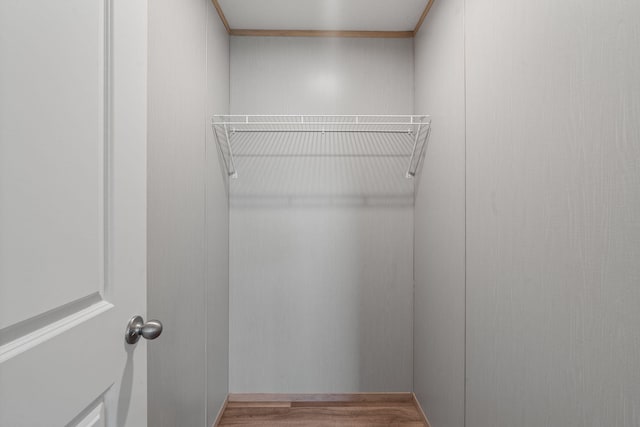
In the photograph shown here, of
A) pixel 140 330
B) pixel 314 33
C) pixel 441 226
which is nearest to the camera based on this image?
pixel 140 330

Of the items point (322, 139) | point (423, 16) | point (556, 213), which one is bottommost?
point (556, 213)

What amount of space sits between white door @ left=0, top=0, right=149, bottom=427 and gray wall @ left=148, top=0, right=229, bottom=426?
1.44 feet

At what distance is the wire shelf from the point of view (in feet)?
7.17

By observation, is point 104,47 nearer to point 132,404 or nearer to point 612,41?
point 132,404

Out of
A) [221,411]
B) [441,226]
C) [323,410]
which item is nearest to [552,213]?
[441,226]

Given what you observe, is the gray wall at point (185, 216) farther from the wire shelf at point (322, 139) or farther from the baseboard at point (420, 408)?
the baseboard at point (420, 408)

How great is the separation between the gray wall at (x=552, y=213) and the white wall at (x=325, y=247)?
80 cm

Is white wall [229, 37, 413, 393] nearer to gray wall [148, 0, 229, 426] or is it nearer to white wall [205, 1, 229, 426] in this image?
white wall [205, 1, 229, 426]

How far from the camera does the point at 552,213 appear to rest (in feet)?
2.98

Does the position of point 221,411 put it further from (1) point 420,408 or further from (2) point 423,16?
(2) point 423,16

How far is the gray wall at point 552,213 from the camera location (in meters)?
0.71

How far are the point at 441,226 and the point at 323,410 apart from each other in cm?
132

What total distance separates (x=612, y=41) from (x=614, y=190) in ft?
1.01

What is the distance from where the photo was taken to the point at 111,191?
2.22 ft
